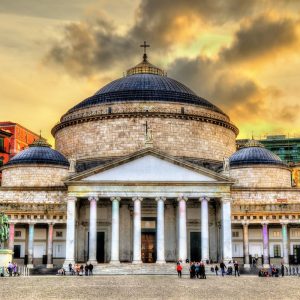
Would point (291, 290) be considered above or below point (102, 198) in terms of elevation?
below

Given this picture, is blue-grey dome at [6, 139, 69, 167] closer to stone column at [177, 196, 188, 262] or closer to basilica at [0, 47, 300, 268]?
basilica at [0, 47, 300, 268]

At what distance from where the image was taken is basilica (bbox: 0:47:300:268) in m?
60.3

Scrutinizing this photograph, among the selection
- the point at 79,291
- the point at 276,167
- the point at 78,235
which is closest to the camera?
the point at 79,291

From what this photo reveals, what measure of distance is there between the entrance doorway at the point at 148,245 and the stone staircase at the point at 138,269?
7.05m

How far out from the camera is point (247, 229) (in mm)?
64875

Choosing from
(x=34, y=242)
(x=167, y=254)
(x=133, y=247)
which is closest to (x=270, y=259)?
(x=167, y=254)

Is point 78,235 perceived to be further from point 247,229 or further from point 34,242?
point 247,229

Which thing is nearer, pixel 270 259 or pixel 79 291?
pixel 79 291

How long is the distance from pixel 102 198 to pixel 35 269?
8995 millimetres

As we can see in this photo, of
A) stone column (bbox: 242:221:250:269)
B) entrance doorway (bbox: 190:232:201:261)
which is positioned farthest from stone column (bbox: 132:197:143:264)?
stone column (bbox: 242:221:250:269)

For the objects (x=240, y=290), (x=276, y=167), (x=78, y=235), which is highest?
(x=276, y=167)

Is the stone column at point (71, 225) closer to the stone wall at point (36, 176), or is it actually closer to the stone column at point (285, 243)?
the stone wall at point (36, 176)

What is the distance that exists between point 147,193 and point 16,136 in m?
62.5

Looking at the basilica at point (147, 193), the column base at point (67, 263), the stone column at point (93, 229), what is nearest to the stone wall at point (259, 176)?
the basilica at point (147, 193)
